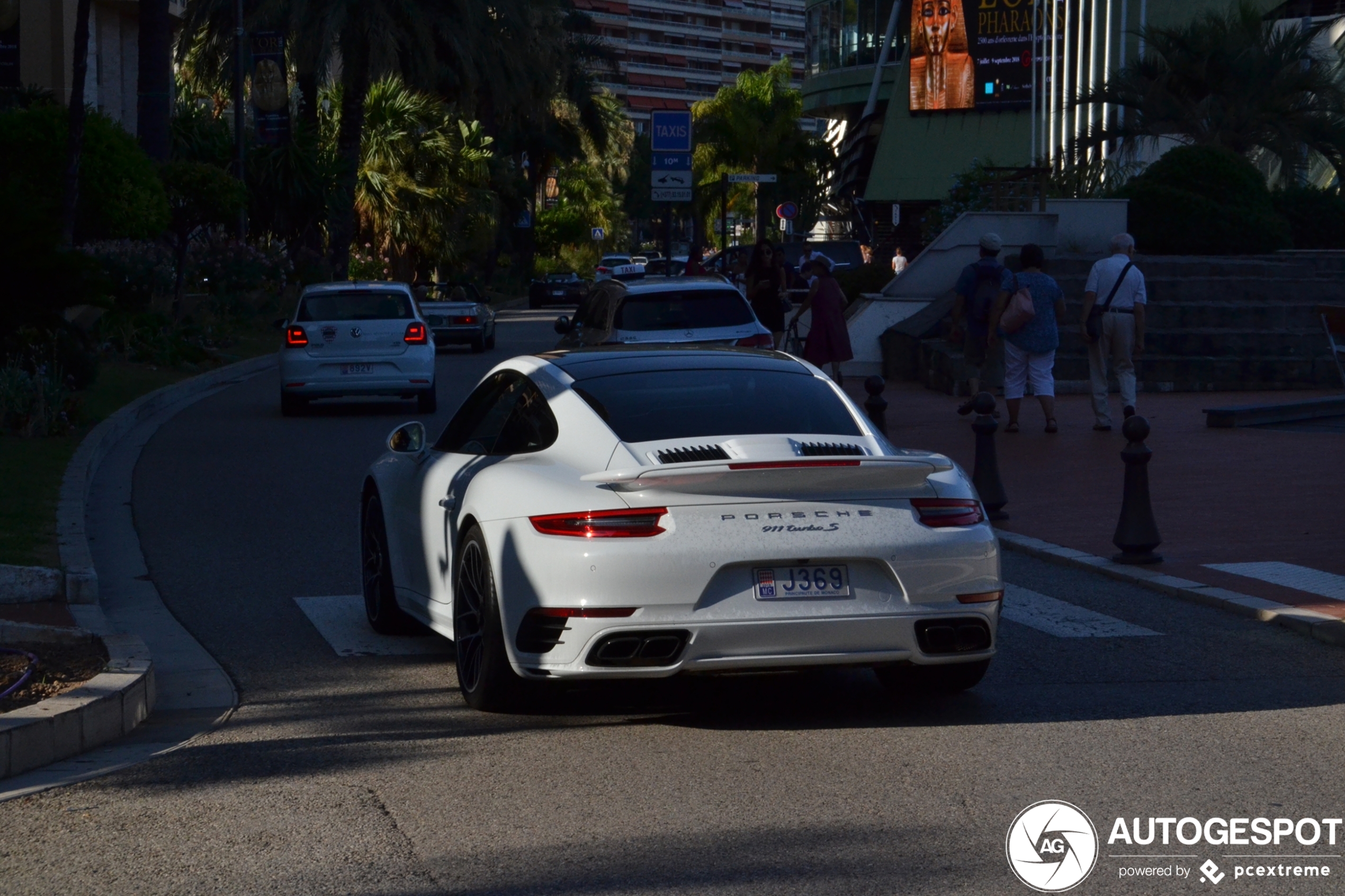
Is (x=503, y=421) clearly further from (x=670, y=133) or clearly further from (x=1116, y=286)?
(x=670, y=133)

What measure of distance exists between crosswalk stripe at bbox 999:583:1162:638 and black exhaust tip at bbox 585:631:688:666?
9.31ft

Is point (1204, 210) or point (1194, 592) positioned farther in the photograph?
point (1204, 210)

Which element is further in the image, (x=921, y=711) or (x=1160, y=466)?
(x=1160, y=466)

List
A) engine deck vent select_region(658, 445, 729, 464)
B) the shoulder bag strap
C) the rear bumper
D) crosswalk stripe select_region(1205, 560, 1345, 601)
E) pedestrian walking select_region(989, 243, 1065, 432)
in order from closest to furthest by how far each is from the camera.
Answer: the rear bumper, engine deck vent select_region(658, 445, 729, 464), crosswalk stripe select_region(1205, 560, 1345, 601), the shoulder bag strap, pedestrian walking select_region(989, 243, 1065, 432)

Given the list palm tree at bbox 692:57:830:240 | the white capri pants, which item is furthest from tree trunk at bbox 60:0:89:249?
palm tree at bbox 692:57:830:240

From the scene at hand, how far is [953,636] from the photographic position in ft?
21.8

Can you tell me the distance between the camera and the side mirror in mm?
8242

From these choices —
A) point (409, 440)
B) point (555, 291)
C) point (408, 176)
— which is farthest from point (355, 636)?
point (555, 291)

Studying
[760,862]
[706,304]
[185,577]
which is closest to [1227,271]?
[706,304]

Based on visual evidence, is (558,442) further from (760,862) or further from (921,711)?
(760,862)

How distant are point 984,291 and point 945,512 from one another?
11.9m

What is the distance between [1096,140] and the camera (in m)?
37.2

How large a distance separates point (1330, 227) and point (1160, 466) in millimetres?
19472

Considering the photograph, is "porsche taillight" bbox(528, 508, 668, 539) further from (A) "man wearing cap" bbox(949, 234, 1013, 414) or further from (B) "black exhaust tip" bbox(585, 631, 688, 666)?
(A) "man wearing cap" bbox(949, 234, 1013, 414)
